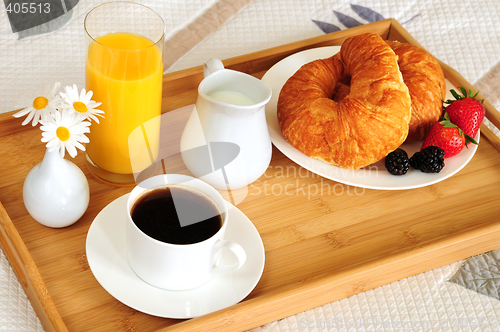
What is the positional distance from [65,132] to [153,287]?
0.22 meters

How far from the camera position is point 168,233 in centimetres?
58

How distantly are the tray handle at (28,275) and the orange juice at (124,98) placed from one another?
0.17 meters

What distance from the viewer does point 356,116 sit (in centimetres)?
76

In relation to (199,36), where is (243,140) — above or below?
above

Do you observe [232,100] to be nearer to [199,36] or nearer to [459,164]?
[459,164]

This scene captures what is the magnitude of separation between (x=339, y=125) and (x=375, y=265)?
0.22 metres

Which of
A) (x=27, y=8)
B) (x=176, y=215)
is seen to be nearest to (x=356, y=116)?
(x=176, y=215)

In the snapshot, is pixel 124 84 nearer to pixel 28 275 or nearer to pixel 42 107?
pixel 42 107

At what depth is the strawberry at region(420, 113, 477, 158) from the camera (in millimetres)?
804

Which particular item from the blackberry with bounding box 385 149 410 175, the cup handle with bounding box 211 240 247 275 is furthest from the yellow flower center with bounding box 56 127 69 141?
the blackberry with bounding box 385 149 410 175

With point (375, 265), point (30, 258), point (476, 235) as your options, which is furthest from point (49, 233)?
point (476, 235)

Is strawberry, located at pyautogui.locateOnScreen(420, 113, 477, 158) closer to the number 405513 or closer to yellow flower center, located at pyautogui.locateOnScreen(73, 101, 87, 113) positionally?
yellow flower center, located at pyautogui.locateOnScreen(73, 101, 87, 113)

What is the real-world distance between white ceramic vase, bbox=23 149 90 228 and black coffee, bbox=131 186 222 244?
4.5 inches

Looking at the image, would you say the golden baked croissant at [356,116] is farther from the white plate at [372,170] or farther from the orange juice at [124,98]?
the orange juice at [124,98]
